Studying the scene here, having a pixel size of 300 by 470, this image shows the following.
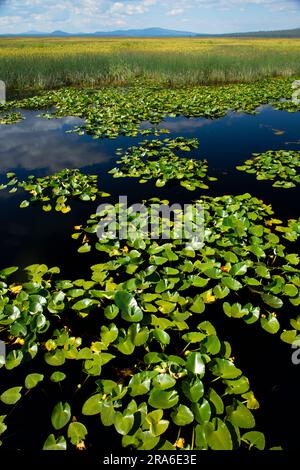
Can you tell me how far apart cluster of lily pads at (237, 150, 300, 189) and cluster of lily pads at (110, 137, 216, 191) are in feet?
2.71

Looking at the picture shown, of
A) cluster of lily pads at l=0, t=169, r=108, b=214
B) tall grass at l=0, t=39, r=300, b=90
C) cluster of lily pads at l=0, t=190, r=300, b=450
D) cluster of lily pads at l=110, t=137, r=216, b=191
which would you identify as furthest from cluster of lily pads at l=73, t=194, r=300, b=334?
tall grass at l=0, t=39, r=300, b=90

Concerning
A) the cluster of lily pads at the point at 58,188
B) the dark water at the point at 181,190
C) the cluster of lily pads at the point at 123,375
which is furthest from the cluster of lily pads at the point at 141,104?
the cluster of lily pads at the point at 123,375

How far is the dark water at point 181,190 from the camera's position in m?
2.04

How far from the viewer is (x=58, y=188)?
4.63 metres

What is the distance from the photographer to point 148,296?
2.53 meters

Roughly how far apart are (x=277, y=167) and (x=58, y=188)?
365 centimetres

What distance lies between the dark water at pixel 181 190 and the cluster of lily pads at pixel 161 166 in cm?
16

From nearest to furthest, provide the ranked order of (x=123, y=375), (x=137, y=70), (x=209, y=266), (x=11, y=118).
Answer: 1. (x=123, y=375)
2. (x=209, y=266)
3. (x=11, y=118)
4. (x=137, y=70)

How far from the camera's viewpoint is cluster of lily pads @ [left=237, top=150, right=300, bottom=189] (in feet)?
16.0

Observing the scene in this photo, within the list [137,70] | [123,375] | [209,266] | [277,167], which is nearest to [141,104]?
[277,167]

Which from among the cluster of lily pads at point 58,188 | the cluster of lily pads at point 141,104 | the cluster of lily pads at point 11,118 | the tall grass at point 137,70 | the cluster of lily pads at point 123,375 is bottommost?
the cluster of lily pads at point 123,375

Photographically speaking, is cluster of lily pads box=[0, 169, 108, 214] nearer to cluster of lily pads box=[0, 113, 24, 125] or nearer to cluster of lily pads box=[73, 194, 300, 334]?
cluster of lily pads box=[73, 194, 300, 334]

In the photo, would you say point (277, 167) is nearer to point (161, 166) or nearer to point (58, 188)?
point (161, 166)

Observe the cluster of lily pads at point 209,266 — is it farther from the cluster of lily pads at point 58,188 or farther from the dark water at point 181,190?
the cluster of lily pads at point 58,188
